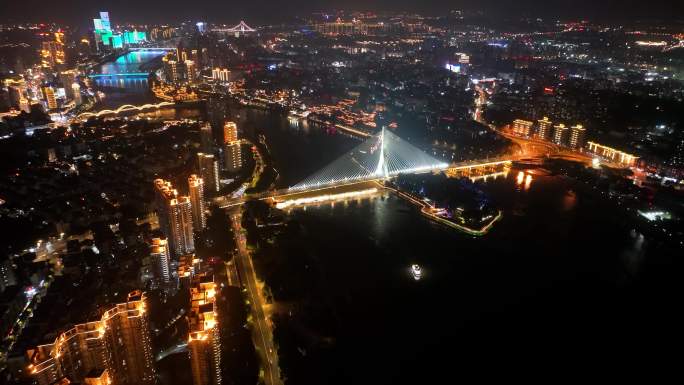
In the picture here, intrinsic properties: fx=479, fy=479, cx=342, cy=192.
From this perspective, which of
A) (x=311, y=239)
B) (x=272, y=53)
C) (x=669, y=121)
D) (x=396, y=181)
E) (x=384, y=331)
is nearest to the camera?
(x=384, y=331)

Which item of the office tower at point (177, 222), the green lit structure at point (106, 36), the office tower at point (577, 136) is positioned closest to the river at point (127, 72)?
the green lit structure at point (106, 36)

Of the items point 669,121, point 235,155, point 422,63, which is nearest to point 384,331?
point 235,155

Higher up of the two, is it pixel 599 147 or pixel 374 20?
pixel 374 20

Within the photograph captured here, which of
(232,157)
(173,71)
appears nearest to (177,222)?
(232,157)

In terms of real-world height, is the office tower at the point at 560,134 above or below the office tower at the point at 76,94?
below

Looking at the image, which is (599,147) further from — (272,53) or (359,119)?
(272,53)

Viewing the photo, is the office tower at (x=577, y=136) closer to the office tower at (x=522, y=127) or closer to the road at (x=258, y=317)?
the office tower at (x=522, y=127)
